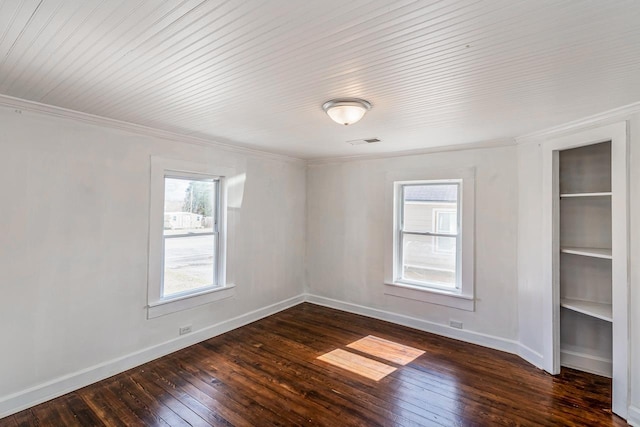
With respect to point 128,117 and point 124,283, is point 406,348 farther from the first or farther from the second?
point 128,117

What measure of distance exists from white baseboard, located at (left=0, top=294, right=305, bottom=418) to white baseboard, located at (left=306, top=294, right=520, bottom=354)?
144 cm

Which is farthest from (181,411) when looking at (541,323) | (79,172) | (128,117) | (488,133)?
(488,133)

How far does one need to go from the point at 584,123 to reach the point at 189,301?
4413mm

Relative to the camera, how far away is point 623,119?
2535 millimetres

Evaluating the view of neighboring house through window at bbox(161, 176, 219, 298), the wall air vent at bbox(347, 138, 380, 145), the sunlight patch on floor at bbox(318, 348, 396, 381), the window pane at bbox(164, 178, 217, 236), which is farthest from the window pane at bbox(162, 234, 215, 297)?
the wall air vent at bbox(347, 138, 380, 145)

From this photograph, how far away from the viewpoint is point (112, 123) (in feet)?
9.86

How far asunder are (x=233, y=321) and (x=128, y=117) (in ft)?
9.08

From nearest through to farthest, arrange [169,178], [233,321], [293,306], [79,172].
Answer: [79,172] < [169,178] < [233,321] < [293,306]

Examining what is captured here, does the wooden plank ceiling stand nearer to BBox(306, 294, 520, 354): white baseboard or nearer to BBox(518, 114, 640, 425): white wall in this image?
BBox(518, 114, 640, 425): white wall

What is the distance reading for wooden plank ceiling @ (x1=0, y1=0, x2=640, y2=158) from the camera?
131 centimetres

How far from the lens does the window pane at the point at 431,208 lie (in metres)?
4.17

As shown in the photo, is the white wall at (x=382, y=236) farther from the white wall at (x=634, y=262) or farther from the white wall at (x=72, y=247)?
the white wall at (x=72, y=247)

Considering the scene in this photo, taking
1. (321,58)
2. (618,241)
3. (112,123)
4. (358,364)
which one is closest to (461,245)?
(618,241)

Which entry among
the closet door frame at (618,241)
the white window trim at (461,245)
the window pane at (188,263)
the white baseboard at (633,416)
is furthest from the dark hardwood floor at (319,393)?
the window pane at (188,263)
